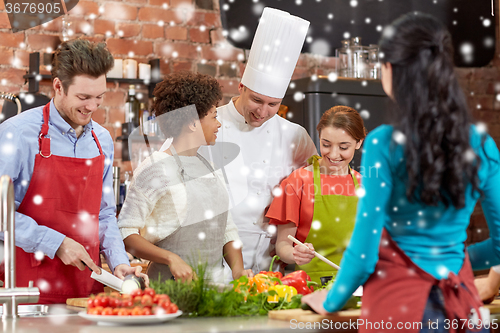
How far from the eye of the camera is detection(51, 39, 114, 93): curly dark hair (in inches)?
64.6

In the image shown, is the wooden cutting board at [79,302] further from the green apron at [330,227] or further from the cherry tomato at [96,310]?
the green apron at [330,227]

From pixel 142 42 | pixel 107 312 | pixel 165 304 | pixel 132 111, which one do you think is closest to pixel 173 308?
pixel 165 304

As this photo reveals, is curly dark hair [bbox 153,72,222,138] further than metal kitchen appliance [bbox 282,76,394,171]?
No

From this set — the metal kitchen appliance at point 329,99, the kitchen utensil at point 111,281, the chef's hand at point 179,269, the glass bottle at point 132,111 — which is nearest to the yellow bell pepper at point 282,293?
the chef's hand at point 179,269

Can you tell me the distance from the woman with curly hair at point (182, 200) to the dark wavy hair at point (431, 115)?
83 centimetres

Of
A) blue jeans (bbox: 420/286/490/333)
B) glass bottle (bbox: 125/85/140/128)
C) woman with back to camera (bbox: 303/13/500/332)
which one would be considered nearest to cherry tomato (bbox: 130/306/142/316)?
woman with back to camera (bbox: 303/13/500/332)

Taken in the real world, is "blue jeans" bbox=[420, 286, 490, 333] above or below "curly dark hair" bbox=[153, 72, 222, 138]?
below

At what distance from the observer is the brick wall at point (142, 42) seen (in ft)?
9.27

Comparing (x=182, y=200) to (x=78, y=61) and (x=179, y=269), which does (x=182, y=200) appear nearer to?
(x=179, y=269)

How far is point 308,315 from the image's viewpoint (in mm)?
1177

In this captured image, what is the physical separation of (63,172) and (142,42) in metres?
1.55

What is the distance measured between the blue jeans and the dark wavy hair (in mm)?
164

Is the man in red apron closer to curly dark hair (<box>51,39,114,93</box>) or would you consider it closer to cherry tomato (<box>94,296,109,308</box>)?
curly dark hair (<box>51,39,114,93</box>)

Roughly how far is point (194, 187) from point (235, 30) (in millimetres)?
1618
